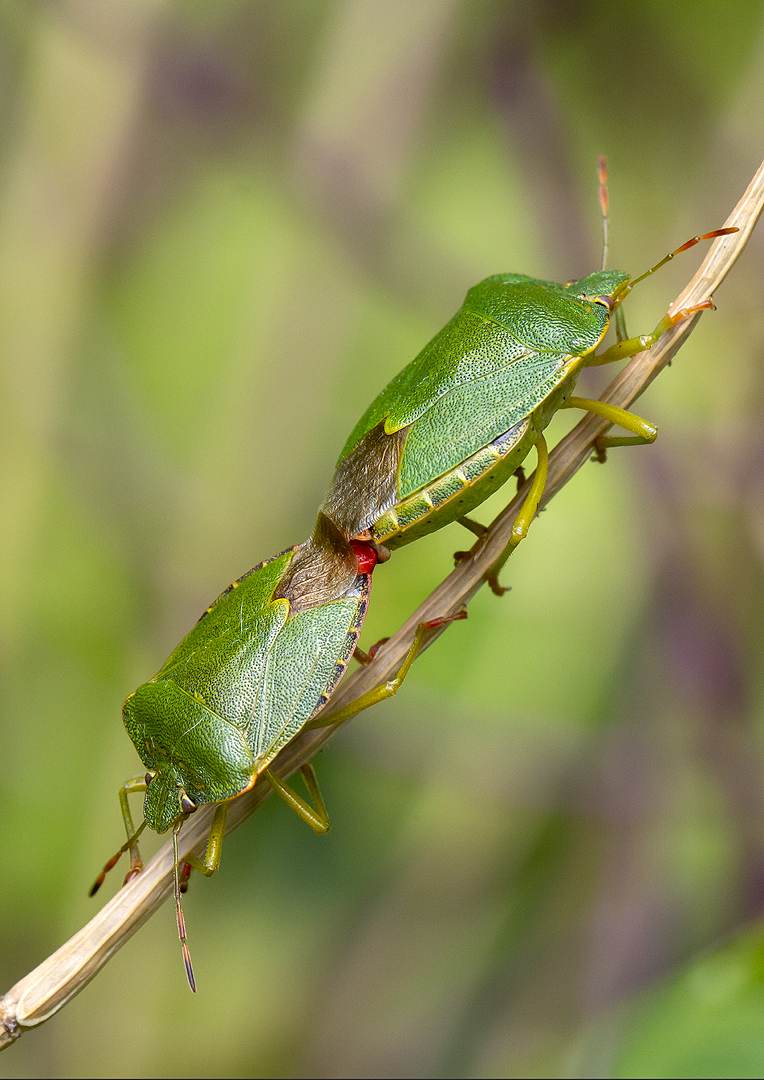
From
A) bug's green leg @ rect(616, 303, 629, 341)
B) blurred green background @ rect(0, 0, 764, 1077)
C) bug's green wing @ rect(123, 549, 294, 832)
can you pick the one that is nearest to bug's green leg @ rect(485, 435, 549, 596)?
bug's green leg @ rect(616, 303, 629, 341)

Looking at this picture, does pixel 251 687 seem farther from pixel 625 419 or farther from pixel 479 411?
pixel 625 419

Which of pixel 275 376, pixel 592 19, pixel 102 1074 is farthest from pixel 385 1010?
pixel 592 19

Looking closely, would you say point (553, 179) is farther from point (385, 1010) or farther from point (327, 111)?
point (385, 1010)

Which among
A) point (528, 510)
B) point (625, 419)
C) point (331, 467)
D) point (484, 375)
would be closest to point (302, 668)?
point (528, 510)

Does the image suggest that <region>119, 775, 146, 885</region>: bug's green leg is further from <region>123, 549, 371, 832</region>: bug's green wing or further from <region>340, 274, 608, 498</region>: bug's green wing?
<region>340, 274, 608, 498</region>: bug's green wing

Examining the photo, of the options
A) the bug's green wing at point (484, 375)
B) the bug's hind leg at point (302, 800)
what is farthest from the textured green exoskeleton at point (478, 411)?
the bug's hind leg at point (302, 800)

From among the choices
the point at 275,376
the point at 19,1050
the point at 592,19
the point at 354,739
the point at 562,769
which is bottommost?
the point at 562,769

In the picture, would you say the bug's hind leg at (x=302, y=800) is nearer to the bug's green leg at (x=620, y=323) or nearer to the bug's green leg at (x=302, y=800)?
the bug's green leg at (x=302, y=800)
